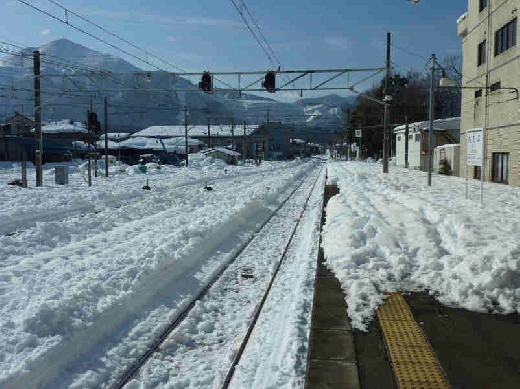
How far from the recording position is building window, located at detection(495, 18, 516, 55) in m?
22.9

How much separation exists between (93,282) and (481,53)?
28.3 metres

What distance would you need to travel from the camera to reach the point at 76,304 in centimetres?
607

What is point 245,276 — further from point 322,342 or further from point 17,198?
point 17,198

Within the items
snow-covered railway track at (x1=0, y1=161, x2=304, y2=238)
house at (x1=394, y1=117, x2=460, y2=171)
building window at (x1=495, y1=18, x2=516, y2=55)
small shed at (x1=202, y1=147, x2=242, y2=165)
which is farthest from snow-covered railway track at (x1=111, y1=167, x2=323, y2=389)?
small shed at (x1=202, y1=147, x2=242, y2=165)

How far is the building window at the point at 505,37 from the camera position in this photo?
22.9 meters

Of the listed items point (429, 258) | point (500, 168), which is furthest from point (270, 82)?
point (429, 258)

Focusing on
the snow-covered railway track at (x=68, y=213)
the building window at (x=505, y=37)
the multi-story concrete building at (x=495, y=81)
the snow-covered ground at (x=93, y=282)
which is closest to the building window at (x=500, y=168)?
the multi-story concrete building at (x=495, y=81)

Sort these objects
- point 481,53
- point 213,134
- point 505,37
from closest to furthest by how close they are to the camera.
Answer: point 505,37, point 481,53, point 213,134

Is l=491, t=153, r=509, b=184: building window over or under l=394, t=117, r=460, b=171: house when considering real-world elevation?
under

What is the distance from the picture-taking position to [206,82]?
72.1 feet

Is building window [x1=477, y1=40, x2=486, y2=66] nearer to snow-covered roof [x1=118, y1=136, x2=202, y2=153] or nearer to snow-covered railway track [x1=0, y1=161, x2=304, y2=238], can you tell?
snow-covered railway track [x1=0, y1=161, x2=304, y2=238]

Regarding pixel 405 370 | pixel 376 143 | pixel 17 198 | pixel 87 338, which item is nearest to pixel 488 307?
pixel 405 370

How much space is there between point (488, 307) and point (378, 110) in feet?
257

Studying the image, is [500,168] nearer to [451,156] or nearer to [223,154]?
[451,156]
